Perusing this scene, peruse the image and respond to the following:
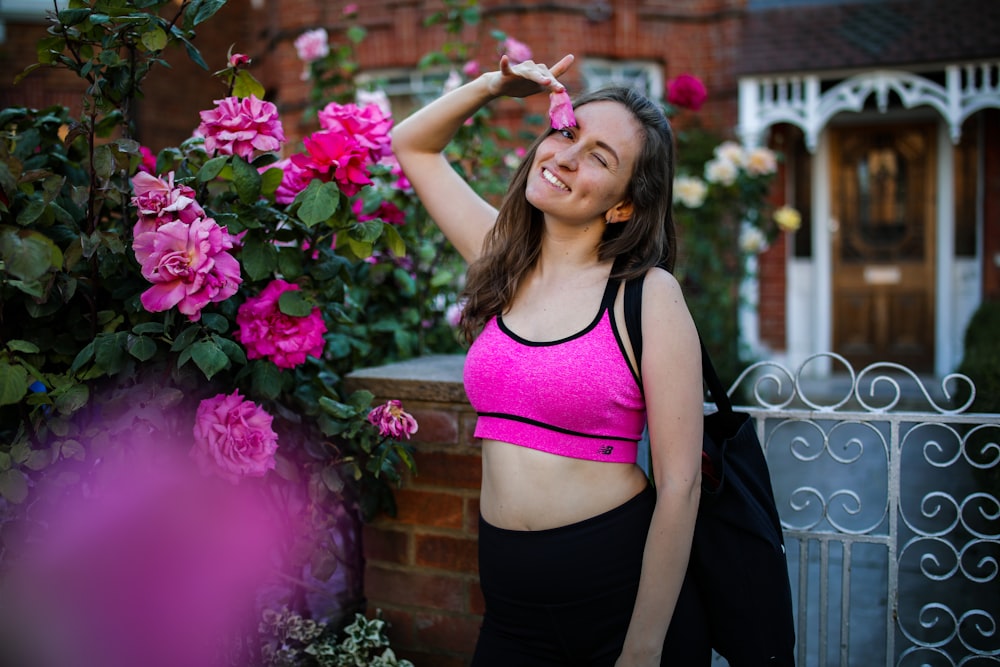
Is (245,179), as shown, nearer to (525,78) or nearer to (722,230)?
(525,78)

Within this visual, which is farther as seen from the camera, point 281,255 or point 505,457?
point 281,255

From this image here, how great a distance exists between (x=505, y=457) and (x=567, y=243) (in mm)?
492

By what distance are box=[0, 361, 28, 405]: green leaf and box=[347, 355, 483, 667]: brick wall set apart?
83cm

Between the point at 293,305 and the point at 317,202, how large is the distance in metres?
0.23

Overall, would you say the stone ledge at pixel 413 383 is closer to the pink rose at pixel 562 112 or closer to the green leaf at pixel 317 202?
the green leaf at pixel 317 202

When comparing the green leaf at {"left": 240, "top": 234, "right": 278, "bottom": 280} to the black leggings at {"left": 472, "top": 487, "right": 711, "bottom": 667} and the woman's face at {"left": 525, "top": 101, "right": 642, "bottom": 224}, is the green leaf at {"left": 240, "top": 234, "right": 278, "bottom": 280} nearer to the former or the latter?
the woman's face at {"left": 525, "top": 101, "right": 642, "bottom": 224}

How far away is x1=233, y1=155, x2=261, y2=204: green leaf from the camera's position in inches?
68.3

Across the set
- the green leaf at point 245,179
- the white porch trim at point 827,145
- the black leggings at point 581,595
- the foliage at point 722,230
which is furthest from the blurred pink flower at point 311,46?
the white porch trim at point 827,145

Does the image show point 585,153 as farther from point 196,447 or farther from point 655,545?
point 196,447

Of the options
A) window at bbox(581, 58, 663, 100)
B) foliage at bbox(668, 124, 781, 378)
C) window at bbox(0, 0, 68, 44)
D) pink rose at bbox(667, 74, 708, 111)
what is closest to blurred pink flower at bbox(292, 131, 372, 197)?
pink rose at bbox(667, 74, 708, 111)

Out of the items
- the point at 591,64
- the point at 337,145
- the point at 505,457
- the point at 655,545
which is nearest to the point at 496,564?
the point at 505,457

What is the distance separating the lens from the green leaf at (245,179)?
1735 millimetres

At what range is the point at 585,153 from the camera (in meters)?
1.67

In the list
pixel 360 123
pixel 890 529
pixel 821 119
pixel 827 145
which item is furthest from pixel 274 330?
pixel 827 145
